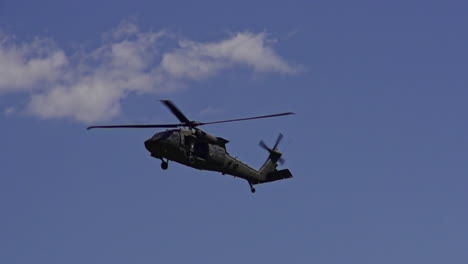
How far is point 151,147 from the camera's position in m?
77.6

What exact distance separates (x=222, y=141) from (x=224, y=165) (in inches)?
108

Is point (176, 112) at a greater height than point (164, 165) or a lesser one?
greater

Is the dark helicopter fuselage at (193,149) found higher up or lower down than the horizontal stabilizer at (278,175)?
lower down

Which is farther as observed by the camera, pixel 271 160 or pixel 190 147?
pixel 271 160

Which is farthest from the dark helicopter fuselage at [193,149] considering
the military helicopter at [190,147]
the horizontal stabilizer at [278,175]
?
the horizontal stabilizer at [278,175]

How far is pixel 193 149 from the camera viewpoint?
79.7 metres

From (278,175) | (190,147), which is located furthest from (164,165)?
(278,175)

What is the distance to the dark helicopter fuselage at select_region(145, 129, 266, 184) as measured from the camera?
7762 cm

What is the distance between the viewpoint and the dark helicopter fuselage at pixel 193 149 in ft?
255

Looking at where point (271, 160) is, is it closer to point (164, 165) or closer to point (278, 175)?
point (278, 175)

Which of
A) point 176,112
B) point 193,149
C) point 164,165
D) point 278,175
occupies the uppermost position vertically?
point 278,175

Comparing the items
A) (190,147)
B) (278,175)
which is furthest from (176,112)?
(278,175)

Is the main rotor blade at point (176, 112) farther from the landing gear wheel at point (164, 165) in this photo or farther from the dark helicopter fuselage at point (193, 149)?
the landing gear wheel at point (164, 165)

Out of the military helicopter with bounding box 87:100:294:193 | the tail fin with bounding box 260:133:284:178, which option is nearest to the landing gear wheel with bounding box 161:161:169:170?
the military helicopter with bounding box 87:100:294:193
